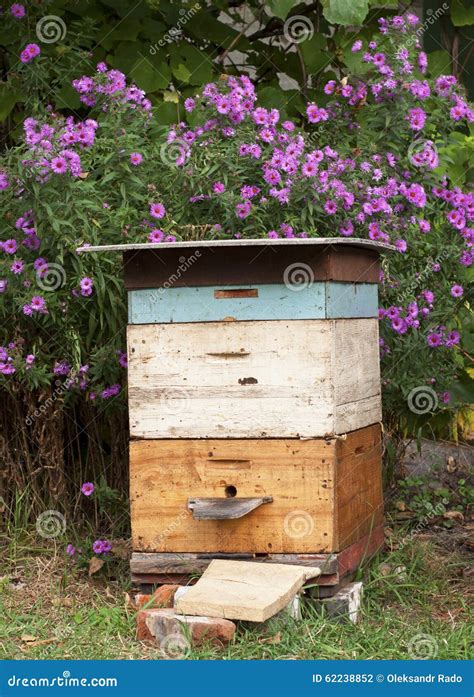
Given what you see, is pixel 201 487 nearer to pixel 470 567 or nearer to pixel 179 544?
pixel 179 544

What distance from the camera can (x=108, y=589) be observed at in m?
3.86

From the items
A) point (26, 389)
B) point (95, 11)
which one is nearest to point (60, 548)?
point (26, 389)

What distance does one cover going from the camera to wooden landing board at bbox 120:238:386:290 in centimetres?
343

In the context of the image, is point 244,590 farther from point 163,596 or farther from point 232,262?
point 232,262

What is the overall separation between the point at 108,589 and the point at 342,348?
119 cm

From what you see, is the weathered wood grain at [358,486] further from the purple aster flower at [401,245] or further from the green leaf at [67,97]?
the green leaf at [67,97]

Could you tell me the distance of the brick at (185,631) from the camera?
312cm

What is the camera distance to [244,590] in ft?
10.7

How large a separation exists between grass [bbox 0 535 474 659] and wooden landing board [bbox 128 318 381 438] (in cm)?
59

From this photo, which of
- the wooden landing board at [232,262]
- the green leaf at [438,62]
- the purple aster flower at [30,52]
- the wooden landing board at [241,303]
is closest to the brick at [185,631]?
the wooden landing board at [241,303]

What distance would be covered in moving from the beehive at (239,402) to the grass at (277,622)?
22 cm

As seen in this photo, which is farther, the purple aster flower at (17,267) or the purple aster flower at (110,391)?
the purple aster flower at (110,391)

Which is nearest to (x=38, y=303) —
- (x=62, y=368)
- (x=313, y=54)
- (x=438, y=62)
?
(x=62, y=368)

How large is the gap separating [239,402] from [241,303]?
0.31 m
